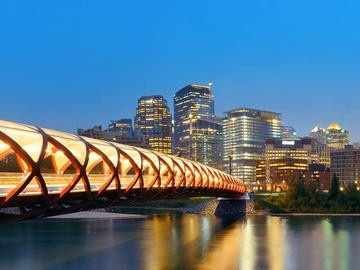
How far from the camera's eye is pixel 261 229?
70.1m

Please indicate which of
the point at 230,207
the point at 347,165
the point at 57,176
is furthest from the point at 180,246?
the point at 347,165

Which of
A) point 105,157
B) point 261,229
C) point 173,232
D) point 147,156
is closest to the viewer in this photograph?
point 105,157

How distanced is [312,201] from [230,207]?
2373cm

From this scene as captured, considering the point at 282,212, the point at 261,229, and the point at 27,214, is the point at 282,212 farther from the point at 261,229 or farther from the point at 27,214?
the point at 27,214

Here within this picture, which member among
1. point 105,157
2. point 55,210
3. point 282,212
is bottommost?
point 282,212

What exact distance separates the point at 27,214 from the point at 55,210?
2990mm

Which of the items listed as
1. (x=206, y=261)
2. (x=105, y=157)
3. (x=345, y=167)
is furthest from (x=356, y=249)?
(x=345, y=167)

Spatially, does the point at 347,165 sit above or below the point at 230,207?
above

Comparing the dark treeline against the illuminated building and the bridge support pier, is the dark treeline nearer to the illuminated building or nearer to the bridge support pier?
the bridge support pier

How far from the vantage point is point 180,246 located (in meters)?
51.3

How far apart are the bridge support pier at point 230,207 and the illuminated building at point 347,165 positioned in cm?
10314

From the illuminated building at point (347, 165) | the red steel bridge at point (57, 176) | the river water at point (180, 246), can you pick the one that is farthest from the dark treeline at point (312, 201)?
the illuminated building at point (347, 165)

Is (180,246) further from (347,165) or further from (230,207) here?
(347,165)

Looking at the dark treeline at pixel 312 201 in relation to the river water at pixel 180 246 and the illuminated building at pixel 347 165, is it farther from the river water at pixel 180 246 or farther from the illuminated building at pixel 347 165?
the illuminated building at pixel 347 165
